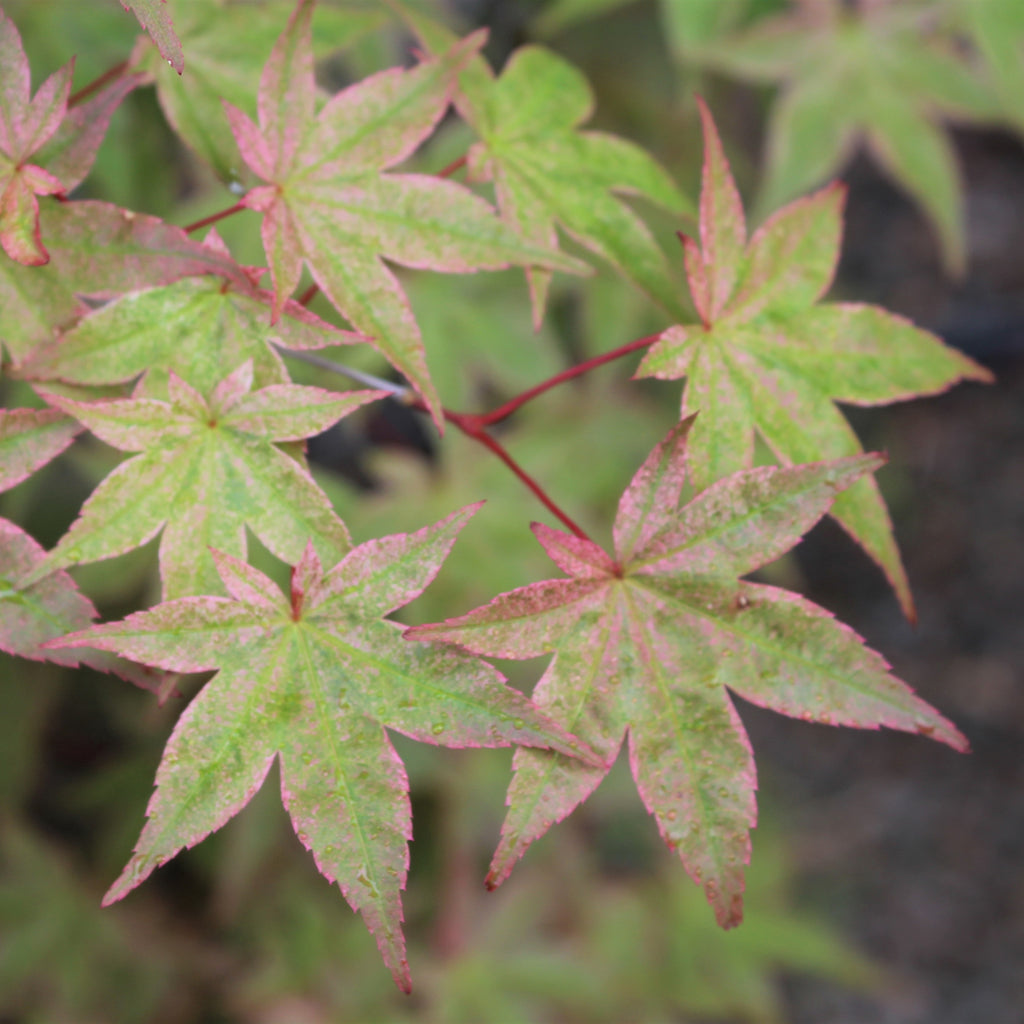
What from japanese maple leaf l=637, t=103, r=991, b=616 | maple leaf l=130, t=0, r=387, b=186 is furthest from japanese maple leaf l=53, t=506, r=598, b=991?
maple leaf l=130, t=0, r=387, b=186

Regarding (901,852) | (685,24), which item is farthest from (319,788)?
(901,852)

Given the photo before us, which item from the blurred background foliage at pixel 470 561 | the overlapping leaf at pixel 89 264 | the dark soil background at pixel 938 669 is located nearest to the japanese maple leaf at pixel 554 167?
the blurred background foliage at pixel 470 561

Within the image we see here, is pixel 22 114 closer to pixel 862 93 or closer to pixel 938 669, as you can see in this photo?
pixel 862 93

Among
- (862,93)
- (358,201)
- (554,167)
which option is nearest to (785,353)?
(554,167)

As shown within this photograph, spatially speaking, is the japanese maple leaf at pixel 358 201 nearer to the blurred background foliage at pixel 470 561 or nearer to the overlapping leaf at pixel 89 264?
the overlapping leaf at pixel 89 264

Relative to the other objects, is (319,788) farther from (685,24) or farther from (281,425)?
(685,24)
